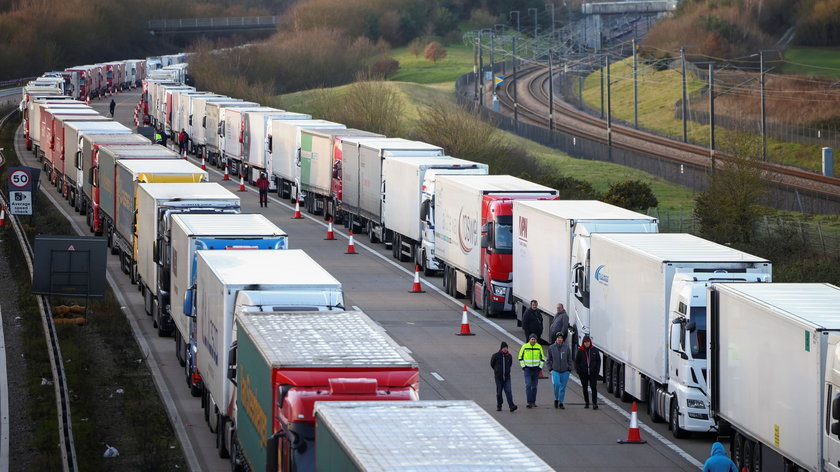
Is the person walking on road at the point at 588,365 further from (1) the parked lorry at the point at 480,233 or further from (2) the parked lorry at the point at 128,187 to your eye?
(2) the parked lorry at the point at 128,187

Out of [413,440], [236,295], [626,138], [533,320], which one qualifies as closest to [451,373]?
[533,320]

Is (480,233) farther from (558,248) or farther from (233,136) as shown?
(233,136)

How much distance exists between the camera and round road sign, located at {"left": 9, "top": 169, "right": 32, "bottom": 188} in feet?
116

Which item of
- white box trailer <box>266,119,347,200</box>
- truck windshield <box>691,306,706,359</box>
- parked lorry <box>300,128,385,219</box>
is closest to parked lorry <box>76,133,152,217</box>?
parked lorry <box>300,128,385,219</box>

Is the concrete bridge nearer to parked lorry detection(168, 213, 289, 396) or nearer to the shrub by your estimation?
the shrub

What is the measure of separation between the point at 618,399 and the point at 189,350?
25.7ft

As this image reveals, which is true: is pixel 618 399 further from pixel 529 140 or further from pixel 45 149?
pixel 529 140

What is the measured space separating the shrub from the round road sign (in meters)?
21.2

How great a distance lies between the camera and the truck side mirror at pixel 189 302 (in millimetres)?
24281

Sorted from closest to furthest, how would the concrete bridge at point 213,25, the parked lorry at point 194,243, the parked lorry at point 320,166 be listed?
1. the parked lorry at point 194,243
2. the parked lorry at point 320,166
3. the concrete bridge at point 213,25

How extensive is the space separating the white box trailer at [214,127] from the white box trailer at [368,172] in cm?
2019

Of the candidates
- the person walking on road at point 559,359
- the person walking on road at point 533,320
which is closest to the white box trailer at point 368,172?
the person walking on road at point 533,320

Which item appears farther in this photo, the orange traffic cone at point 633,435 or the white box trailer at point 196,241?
the white box trailer at point 196,241

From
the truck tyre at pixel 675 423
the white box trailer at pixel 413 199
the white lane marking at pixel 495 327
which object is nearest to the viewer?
the white lane marking at pixel 495 327
